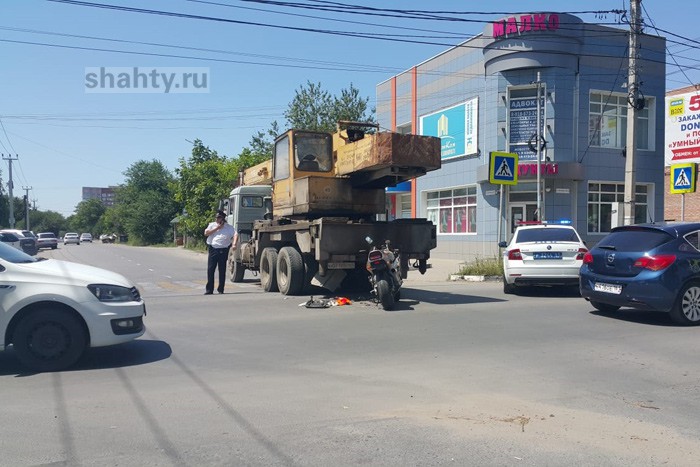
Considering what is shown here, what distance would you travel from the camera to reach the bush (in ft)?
57.0

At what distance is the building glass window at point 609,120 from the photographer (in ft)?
82.7

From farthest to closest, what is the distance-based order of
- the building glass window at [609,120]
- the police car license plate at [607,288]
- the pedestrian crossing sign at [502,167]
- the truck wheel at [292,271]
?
the building glass window at [609,120] → the pedestrian crossing sign at [502,167] → the truck wheel at [292,271] → the police car license plate at [607,288]

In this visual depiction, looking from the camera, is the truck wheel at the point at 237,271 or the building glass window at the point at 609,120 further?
the building glass window at the point at 609,120

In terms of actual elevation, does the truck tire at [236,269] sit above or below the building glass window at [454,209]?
below

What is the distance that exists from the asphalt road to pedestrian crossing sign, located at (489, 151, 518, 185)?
28.4 feet

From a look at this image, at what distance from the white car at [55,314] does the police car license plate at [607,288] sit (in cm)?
729

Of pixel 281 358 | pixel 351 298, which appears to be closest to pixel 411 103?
pixel 351 298

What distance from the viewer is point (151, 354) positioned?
23.6 ft

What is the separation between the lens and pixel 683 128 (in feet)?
85.4

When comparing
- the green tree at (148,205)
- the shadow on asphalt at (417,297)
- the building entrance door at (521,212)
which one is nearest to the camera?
the shadow on asphalt at (417,297)

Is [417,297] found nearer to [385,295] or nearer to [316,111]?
[385,295]

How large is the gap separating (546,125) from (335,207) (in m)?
15.0

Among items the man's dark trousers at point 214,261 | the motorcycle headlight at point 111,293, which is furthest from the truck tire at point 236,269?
the motorcycle headlight at point 111,293

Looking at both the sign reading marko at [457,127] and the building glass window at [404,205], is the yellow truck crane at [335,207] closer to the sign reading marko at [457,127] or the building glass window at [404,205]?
the sign reading marko at [457,127]
